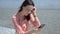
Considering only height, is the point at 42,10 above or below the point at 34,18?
below

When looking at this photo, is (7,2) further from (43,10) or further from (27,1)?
(27,1)

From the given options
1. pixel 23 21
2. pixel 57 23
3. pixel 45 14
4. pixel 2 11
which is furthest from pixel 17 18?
pixel 2 11

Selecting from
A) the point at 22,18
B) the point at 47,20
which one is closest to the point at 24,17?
the point at 22,18

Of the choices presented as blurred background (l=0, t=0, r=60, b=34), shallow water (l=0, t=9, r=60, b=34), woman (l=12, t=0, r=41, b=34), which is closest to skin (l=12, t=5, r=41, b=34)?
woman (l=12, t=0, r=41, b=34)

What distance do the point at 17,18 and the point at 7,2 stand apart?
6.71 ft

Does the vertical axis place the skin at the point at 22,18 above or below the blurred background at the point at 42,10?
above

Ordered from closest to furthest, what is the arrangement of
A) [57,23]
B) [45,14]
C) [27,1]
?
[27,1] < [57,23] < [45,14]

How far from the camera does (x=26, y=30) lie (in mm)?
869

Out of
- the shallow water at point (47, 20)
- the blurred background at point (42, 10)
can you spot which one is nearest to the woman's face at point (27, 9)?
the shallow water at point (47, 20)

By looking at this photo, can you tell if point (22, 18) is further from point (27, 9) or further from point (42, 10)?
point (42, 10)

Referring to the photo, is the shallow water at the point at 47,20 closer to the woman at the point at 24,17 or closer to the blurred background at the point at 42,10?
the blurred background at the point at 42,10

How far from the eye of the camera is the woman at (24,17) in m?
0.83

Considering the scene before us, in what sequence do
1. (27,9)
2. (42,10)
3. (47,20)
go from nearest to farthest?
(27,9) → (47,20) → (42,10)

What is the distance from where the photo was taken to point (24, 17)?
868mm
